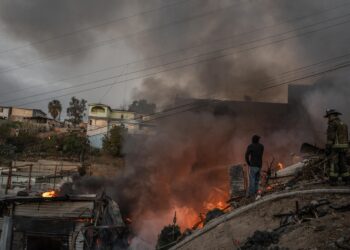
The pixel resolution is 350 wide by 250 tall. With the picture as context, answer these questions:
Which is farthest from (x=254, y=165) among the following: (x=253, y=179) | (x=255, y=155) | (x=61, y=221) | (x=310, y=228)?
(x=61, y=221)

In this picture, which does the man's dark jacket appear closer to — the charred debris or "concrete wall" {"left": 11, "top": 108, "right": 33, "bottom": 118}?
the charred debris

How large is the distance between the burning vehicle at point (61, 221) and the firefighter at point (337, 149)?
7.10 meters

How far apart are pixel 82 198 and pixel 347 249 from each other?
31.5ft

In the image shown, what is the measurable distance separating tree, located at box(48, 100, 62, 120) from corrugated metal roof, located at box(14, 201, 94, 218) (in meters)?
51.9

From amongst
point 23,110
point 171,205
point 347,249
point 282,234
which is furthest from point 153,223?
point 23,110

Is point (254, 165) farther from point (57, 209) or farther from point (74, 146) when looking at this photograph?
point (74, 146)

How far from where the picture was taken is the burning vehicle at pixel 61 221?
13109 millimetres

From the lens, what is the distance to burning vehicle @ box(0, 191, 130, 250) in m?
13.1

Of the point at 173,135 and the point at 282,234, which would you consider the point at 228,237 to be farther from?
the point at 173,135

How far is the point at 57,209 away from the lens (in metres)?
13.7

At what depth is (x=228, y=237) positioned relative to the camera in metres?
7.90

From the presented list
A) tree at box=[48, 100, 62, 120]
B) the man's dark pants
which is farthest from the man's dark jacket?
tree at box=[48, 100, 62, 120]

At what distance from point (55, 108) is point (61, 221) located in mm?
53504

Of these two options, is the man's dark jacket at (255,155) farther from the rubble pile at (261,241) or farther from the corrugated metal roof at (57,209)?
the corrugated metal roof at (57,209)
